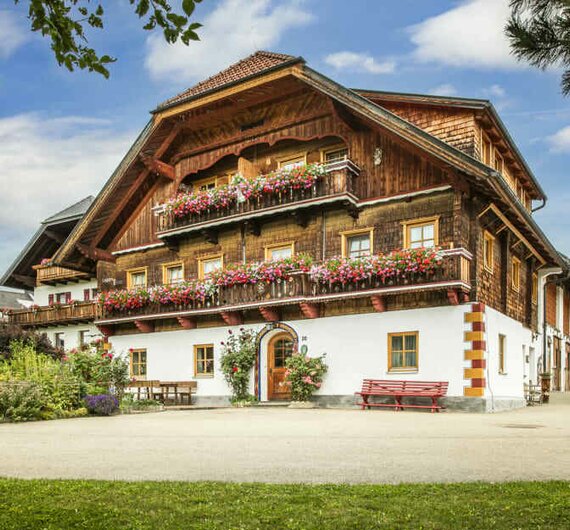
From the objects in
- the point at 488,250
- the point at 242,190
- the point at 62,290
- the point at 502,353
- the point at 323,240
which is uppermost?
the point at 242,190

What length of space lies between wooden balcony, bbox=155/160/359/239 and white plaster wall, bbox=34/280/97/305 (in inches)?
524

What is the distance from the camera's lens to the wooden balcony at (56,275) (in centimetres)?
3806

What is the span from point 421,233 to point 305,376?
19.2ft

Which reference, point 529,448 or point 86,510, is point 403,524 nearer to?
point 86,510

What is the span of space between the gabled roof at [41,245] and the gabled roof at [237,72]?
46.3ft

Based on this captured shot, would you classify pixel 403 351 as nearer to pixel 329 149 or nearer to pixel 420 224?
pixel 420 224

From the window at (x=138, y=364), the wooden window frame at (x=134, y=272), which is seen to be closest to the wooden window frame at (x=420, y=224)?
the wooden window frame at (x=134, y=272)

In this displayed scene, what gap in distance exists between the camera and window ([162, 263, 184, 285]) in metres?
27.8

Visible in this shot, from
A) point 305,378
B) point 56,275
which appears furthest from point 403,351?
point 56,275

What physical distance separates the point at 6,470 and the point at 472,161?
578 inches

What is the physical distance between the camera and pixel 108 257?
29.7 meters

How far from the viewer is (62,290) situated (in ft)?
131

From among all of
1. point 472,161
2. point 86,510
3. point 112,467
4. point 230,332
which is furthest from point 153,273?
point 86,510

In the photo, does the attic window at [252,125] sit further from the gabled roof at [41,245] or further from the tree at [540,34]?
the tree at [540,34]
